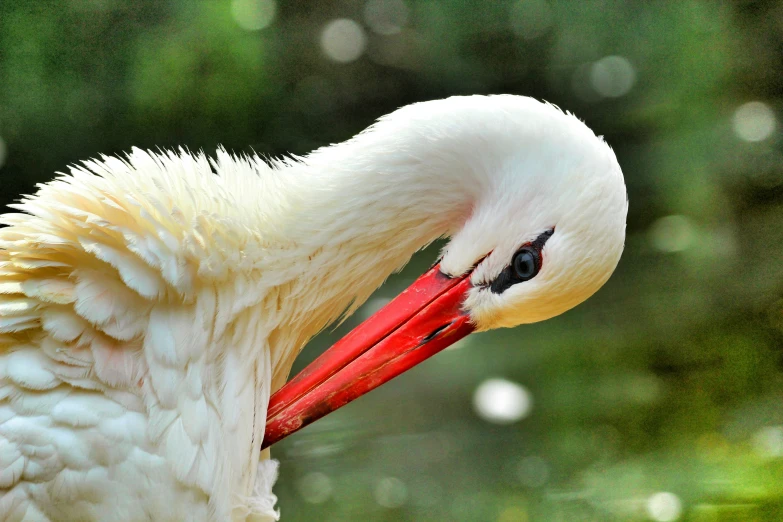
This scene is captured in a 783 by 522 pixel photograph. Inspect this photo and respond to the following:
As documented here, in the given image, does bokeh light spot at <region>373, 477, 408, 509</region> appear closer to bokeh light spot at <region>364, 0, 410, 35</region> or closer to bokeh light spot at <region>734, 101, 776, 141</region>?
bokeh light spot at <region>364, 0, 410, 35</region>

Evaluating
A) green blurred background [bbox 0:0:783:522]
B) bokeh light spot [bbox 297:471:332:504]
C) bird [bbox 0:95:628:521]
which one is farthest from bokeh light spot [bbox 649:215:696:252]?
bird [bbox 0:95:628:521]

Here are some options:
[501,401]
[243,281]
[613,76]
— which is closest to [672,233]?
[613,76]

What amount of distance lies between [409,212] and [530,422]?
1729 millimetres

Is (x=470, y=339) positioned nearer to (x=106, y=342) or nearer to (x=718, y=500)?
(x=718, y=500)

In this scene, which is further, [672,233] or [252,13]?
[672,233]

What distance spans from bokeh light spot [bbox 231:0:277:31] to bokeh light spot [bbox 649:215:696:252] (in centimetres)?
146

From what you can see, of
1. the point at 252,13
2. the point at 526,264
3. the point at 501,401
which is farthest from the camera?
the point at 501,401

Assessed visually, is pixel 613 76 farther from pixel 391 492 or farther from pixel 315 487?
pixel 315 487

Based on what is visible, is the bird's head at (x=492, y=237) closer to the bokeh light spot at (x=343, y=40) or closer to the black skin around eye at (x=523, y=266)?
the black skin around eye at (x=523, y=266)

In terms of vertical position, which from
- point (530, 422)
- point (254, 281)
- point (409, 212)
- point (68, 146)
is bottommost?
point (254, 281)

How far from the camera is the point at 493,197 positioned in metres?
1.08

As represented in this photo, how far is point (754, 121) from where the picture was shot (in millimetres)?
2695

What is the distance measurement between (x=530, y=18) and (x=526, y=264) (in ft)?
5.73

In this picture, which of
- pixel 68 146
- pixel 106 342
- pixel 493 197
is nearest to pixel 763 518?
pixel 493 197
